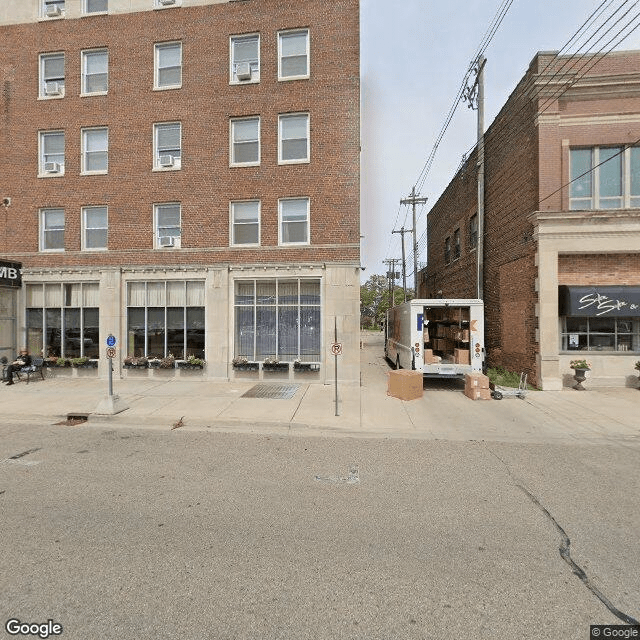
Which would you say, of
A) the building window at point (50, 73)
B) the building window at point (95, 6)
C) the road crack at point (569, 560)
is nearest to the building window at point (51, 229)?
the building window at point (50, 73)

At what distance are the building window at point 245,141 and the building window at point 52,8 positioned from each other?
29.0ft

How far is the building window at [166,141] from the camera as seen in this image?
538 inches

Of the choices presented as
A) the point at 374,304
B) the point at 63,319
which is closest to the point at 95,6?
the point at 63,319

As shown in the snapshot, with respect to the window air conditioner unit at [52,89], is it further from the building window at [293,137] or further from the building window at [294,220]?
the building window at [294,220]

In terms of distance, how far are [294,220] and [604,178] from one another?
34.5 ft

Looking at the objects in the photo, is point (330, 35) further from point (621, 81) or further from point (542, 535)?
point (542, 535)

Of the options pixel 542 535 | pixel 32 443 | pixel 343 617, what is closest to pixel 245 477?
pixel 343 617

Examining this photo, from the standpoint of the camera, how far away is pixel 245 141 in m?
13.4

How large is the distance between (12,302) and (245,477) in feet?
47.9

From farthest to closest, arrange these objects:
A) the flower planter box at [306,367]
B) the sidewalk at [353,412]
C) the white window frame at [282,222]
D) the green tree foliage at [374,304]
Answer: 1. the green tree foliage at [374,304]
2. the white window frame at [282,222]
3. the flower planter box at [306,367]
4. the sidewalk at [353,412]

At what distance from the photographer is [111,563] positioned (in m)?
3.19

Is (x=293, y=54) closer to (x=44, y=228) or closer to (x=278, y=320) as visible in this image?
(x=278, y=320)

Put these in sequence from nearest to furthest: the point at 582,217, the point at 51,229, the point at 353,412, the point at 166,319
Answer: the point at 353,412 → the point at 582,217 → the point at 166,319 → the point at 51,229

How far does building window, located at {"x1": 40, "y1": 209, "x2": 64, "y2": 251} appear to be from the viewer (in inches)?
563
